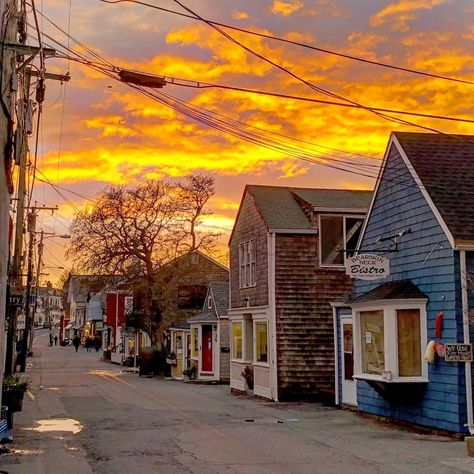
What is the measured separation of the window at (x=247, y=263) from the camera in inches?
1011

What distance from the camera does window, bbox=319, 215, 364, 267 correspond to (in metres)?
23.9

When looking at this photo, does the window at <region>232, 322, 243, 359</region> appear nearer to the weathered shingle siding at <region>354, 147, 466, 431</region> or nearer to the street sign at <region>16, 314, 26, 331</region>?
the weathered shingle siding at <region>354, 147, 466, 431</region>

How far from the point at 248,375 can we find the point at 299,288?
15.1 ft

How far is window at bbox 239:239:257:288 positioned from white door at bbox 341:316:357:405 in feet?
18.4

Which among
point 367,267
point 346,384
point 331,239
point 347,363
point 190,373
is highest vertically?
point 331,239

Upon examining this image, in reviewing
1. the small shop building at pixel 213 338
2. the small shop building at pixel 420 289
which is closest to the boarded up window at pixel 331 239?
the small shop building at pixel 420 289

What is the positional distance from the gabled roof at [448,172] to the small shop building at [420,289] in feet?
0.09

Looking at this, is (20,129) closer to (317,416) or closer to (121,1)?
(121,1)

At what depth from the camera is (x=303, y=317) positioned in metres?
23.6

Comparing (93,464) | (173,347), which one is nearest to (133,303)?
(173,347)

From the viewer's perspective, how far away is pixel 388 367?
16000 millimetres

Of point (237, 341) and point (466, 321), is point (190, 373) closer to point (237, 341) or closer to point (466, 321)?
point (237, 341)

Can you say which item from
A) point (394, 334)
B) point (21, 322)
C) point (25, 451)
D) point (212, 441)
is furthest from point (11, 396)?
point (21, 322)

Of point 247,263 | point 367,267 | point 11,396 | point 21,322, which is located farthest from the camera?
point 21,322
